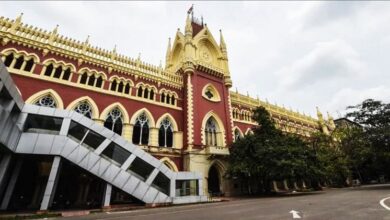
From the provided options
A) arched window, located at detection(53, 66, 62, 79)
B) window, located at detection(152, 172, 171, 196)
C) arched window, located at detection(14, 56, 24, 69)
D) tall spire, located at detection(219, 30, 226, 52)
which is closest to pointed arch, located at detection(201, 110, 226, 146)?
window, located at detection(152, 172, 171, 196)

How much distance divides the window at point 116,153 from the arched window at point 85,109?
5730 mm

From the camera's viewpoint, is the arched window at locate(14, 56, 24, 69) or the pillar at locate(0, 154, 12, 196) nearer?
the pillar at locate(0, 154, 12, 196)

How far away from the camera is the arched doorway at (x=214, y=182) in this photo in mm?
23047

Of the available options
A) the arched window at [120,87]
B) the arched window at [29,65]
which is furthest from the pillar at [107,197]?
the arched window at [29,65]

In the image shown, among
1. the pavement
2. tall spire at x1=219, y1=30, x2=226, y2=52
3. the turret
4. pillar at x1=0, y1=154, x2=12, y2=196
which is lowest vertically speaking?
the pavement

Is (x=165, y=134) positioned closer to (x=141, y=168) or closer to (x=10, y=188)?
(x=141, y=168)

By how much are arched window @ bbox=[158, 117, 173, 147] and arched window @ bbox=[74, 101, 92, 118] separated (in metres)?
7.15

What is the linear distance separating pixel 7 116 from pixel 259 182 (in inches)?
932

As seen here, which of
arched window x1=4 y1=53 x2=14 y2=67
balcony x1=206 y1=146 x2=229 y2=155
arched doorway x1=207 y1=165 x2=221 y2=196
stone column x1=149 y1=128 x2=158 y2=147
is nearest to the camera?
arched window x1=4 y1=53 x2=14 y2=67

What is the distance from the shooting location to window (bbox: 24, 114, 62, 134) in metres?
12.7

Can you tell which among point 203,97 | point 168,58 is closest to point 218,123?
point 203,97

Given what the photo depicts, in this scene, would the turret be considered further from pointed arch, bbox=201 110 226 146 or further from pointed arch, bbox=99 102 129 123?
pointed arch, bbox=99 102 129 123

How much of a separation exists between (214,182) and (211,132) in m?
5.93

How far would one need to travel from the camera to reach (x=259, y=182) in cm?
2456
